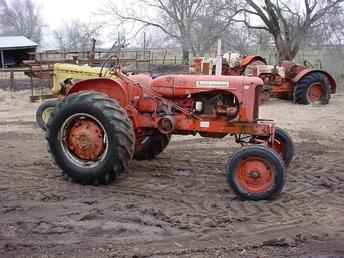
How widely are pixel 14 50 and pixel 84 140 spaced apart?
107ft

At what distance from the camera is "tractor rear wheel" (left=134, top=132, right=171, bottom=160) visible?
7.59 metres

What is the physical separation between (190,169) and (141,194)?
1379mm

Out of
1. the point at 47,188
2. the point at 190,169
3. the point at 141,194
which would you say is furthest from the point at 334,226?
the point at 47,188

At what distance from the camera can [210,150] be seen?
28.3 ft

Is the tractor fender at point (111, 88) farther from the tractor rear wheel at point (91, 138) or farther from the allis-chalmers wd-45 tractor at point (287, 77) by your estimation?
the allis-chalmers wd-45 tractor at point (287, 77)

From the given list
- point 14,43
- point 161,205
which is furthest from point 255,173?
point 14,43

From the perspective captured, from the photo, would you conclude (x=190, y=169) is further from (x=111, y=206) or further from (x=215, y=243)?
(x=215, y=243)

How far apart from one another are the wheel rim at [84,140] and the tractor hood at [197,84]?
0.97m

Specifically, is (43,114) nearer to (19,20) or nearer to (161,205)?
(161,205)

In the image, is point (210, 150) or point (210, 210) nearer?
point (210, 210)

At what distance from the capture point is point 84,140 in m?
6.39

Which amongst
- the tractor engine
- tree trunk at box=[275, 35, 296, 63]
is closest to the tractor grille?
the tractor engine

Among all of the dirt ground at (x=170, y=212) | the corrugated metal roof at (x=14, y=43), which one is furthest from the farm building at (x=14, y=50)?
the dirt ground at (x=170, y=212)

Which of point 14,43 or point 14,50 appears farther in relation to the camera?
point 14,50
